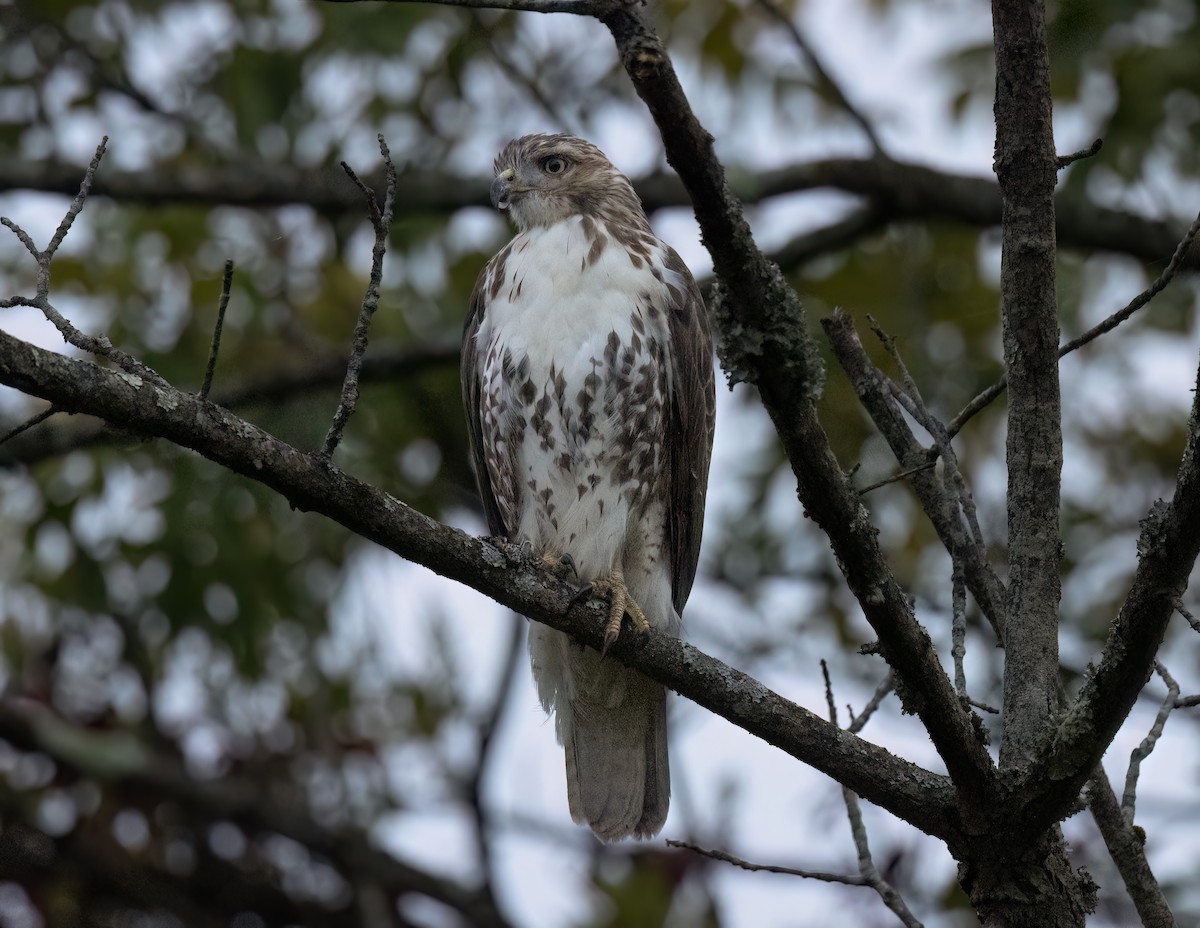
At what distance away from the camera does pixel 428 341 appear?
6.31 meters

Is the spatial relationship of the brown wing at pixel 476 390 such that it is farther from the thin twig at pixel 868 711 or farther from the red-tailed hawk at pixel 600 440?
the thin twig at pixel 868 711

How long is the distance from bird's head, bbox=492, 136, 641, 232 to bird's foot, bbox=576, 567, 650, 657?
1348mm

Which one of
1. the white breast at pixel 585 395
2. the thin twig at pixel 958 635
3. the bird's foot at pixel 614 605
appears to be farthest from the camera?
the white breast at pixel 585 395

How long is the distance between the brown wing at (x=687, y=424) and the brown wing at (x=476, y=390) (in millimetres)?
558

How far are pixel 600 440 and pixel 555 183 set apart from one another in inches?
42.3

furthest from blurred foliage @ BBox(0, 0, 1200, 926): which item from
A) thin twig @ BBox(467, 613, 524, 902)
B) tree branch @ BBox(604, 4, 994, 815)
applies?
tree branch @ BBox(604, 4, 994, 815)

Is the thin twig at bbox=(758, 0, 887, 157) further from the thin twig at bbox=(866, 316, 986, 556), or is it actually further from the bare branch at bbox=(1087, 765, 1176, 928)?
the bare branch at bbox=(1087, 765, 1176, 928)

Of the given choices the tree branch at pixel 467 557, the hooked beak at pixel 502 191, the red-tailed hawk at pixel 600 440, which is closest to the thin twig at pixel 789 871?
the tree branch at pixel 467 557

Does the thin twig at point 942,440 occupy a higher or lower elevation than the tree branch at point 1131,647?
higher

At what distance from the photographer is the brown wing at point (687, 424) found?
425cm

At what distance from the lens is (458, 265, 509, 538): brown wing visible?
455cm

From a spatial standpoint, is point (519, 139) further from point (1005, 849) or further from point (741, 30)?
point (1005, 849)

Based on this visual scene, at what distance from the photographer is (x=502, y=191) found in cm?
480

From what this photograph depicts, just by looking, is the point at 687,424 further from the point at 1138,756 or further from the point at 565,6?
the point at 565,6
